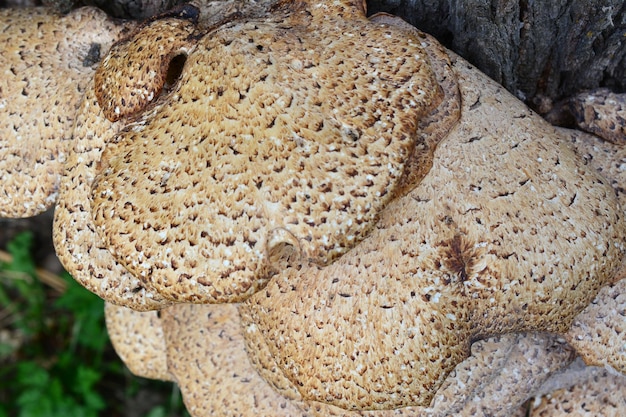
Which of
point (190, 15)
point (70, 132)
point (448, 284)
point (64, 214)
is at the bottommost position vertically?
point (448, 284)

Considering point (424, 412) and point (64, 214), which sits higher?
point (64, 214)

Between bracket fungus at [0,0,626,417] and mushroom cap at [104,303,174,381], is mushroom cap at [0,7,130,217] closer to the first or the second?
bracket fungus at [0,0,626,417]

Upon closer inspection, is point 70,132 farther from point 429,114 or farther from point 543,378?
point 543,378

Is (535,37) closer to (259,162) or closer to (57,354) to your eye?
(259,162)

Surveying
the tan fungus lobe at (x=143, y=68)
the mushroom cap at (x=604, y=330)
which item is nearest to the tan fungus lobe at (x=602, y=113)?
the mushroom cap at (x=604, y=330)

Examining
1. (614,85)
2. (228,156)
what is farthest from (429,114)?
(614,85)
